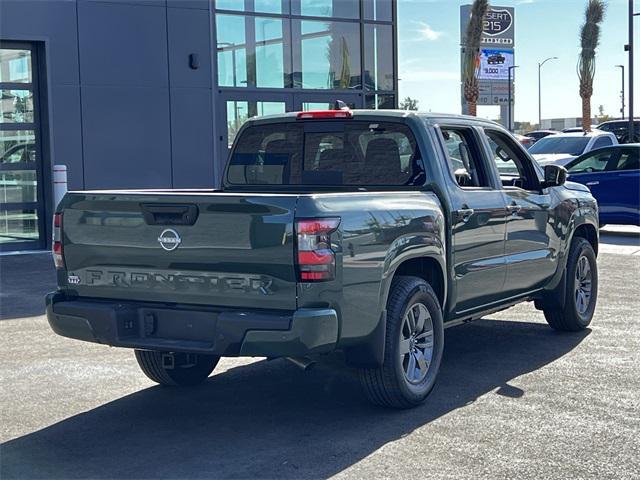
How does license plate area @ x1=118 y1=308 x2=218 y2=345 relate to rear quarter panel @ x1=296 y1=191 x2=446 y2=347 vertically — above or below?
below

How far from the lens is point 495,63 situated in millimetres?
82375

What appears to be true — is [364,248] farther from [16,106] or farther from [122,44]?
[122,44]

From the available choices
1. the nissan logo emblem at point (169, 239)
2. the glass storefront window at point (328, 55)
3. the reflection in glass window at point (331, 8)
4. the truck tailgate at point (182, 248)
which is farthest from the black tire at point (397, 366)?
the reflection in glass window at point (331, 8)

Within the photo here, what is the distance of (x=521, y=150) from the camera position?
8.21 m

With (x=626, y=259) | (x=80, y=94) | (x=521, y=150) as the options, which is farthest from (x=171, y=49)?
(x=521, y=150)

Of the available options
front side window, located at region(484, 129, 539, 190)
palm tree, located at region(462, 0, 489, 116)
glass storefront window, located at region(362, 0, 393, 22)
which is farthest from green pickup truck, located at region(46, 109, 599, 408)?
palm tree, located at region(462, 0, 489, 116)

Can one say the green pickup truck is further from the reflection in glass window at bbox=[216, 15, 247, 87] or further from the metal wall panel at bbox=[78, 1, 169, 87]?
the reflection in glass window at bbox=[216, 15, 247, 87]

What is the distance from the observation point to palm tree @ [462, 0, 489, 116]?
41619mm

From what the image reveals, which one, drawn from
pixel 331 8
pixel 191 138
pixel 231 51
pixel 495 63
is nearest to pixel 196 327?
pixel 191 138

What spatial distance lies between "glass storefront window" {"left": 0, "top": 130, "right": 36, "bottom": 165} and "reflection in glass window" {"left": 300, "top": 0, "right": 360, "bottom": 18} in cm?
602

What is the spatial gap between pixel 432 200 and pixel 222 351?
6.17ft

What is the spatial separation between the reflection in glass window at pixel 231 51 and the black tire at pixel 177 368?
1221cm

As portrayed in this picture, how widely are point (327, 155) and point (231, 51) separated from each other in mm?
12013

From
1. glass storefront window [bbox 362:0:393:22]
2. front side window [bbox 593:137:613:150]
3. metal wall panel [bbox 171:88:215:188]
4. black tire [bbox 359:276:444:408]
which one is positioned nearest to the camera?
black tire [bbox 359:276:444:408]
